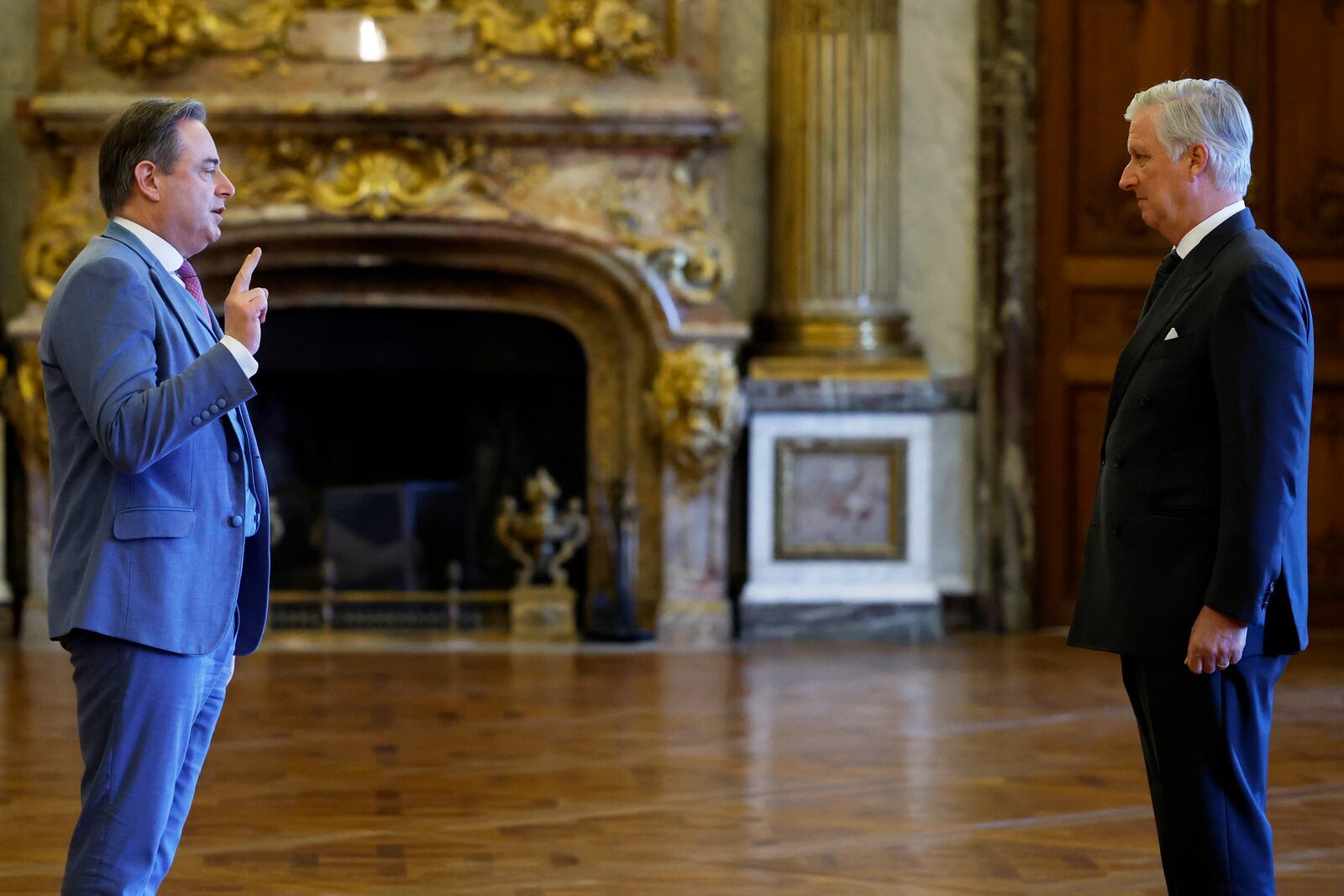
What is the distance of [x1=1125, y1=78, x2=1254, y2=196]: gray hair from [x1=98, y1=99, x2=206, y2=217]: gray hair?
3.99ft

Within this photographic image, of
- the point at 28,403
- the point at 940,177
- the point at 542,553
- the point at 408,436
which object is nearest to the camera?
the point at 28,403

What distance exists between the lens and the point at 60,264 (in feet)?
21.2

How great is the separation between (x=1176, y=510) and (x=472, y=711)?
317cm

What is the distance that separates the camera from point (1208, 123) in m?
2.21

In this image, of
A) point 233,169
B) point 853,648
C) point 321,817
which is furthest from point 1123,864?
point 233,169

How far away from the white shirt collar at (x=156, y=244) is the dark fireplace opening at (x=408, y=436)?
4.82m

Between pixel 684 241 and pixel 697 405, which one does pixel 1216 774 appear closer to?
pixel 697 405

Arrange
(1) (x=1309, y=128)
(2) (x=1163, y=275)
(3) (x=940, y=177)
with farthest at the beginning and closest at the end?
(1) (x=1309, y=128)
(3) (x=940, y=177)
(2) (x=1163, y=275)

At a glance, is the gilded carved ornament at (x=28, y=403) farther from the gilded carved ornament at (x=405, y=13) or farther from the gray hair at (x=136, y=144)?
the gray hair at (x=136, y=144)

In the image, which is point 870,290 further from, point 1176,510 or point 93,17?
point 1176,510

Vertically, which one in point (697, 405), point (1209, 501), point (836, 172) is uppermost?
point (836, 172)

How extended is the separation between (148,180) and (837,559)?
4709mm

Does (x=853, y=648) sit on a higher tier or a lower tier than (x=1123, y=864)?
lower

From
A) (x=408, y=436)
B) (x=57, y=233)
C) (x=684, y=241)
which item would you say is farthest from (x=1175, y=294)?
(x=408, y=436)
